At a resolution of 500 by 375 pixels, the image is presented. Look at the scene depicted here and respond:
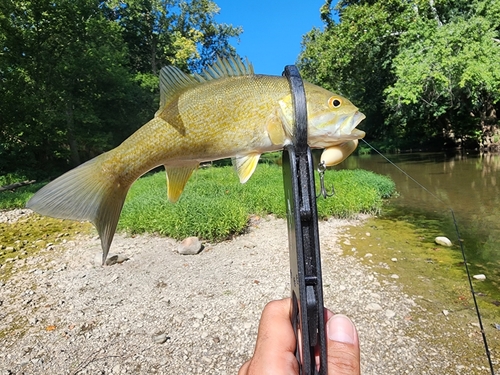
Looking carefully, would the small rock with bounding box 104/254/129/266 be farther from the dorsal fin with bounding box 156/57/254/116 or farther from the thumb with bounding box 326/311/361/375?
the thumb with bounding box 326/311/361/375

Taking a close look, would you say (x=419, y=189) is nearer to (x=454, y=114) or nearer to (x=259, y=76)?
(x=259, y=76)

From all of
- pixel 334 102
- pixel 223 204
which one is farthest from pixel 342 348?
pixel 223 204

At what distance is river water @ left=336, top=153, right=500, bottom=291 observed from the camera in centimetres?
818

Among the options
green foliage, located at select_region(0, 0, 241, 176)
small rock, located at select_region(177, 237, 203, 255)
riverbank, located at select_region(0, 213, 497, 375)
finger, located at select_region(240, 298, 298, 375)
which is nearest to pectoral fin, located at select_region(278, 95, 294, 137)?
finger, located at select_region(240, 298, 298, 375)

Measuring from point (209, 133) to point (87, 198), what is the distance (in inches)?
22.9

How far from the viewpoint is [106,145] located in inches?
889

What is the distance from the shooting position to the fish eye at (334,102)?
145 centimetres

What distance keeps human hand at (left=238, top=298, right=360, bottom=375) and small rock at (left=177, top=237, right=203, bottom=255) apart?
7.07m

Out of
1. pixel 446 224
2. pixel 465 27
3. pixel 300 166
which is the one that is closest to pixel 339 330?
pixel 300 166

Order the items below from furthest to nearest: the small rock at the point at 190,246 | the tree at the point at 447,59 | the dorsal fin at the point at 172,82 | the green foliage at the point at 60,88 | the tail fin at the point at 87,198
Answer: the green foliage at the point at 60,88, the tree at the point at 447,59, the small rock at the point at 190,246, the dorsal fin at the point at 172,82, the tail fin at the point at 87,198

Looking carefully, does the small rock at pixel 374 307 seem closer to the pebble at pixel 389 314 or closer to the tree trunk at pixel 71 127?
the pebble at pixel 389 314

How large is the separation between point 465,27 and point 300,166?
21900 millimetres

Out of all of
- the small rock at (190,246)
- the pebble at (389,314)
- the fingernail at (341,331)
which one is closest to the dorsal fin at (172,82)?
the fingernail at (341,331)

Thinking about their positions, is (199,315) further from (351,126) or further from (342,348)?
(351,126)
